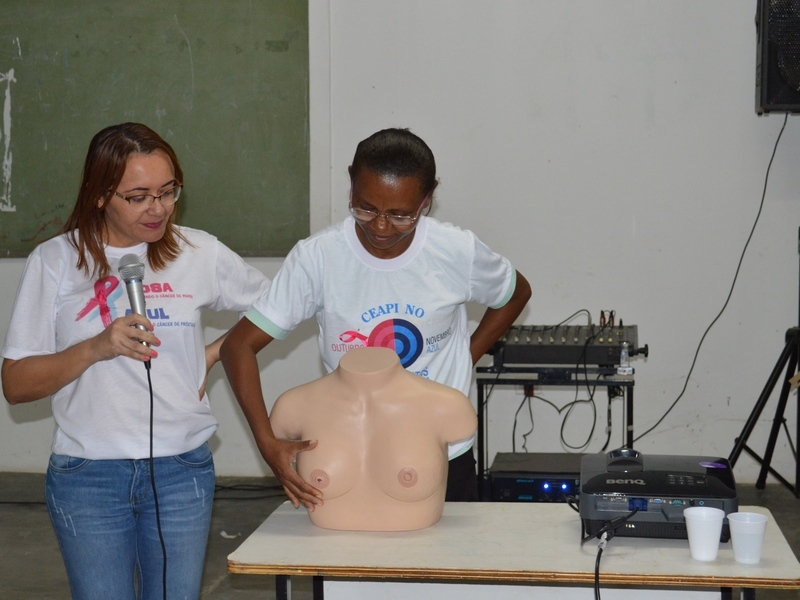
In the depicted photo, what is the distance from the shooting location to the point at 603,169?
429 centimetres

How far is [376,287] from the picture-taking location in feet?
6.23

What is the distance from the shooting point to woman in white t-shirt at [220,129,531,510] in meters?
1.79

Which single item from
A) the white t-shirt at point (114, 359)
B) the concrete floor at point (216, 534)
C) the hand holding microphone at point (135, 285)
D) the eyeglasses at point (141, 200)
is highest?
the eyeglasses at point (141, 200)

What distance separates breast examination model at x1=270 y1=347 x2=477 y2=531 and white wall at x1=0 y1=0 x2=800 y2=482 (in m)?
2.67

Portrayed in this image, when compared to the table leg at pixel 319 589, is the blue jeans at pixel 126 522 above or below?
above

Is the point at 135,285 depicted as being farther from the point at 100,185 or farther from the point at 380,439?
the point at 380,439

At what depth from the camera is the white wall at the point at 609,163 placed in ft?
13.8

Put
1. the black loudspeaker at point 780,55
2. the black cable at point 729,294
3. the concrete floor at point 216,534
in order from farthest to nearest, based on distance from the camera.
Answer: the black cable at point 729,294
the black loudspeaker at point 780,55
the concrete floor at point 216,534

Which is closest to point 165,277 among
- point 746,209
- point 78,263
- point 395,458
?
point 78,263

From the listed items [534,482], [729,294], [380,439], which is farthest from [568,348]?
[380,439]


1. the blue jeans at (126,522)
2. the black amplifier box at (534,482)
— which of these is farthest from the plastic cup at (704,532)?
the black amplifier box at (534,482)

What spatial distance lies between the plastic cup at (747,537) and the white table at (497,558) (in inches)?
0.7

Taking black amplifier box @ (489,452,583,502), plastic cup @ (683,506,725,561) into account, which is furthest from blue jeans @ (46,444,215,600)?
black amplifier box @ (489,452,583,502)

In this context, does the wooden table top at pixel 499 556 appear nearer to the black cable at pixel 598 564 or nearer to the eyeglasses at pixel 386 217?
the black cable at pixel 598 564
